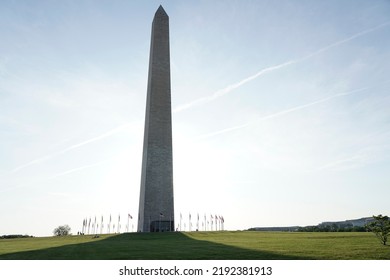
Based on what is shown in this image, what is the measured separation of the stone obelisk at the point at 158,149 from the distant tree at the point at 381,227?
96.1ft

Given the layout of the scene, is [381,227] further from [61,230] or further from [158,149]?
[61,230]

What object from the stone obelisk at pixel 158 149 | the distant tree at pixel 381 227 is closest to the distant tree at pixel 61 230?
the stone obelisk at pixel 158 149

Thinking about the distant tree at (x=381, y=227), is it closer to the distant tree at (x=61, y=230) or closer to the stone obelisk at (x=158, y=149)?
the stone obelisk at (x=158, y=149)

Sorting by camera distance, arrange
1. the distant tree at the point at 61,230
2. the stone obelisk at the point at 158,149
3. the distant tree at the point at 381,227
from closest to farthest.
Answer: the distant tree at the point at 381,227
the stone obelisk at the point at 158,149
the distant tree at the point at 61,230

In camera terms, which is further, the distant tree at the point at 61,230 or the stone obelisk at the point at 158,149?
the distant tree at the point at 61,230

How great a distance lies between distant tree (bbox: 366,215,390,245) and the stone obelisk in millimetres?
29278

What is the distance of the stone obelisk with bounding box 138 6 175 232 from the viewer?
46.2 m

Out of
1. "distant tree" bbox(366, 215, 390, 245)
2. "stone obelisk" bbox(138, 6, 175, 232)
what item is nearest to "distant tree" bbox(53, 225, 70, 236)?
"stone obelisk" bbox(138, 6, 175, 232)

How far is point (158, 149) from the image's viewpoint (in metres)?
47.6

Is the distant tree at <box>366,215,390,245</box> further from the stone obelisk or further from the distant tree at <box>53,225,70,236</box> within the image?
the distant tree at <box>53,225,70,236</box>

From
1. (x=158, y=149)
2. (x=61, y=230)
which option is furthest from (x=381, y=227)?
(x=61, y=230)

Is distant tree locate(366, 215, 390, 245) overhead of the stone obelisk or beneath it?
beneath

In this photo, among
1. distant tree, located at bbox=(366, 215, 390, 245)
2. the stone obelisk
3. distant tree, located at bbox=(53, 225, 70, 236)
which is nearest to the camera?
distant tree, located at bbox=(366, 215, 390, 245)

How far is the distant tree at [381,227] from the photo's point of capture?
21.1 meters
